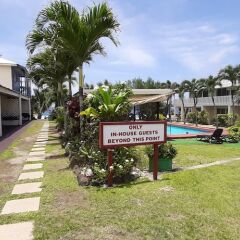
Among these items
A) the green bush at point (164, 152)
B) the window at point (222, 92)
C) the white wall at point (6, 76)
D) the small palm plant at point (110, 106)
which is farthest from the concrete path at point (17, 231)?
the window at point (222, 92)

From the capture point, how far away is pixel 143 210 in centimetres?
552

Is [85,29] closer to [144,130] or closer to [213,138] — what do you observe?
[144,130]

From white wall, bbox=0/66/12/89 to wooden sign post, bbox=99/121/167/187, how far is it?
86.8 ft

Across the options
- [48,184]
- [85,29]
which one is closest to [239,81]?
[85,29]

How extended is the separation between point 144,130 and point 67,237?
3416 millimetres

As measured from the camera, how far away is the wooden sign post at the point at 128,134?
7.04 m

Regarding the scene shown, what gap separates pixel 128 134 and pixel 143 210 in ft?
6.90

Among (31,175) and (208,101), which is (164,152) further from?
(208,101)

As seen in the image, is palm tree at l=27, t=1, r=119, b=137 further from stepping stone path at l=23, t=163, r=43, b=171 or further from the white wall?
the white wall

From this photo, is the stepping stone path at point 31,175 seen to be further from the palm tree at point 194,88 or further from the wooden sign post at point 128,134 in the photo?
the palm tree at point 194,88

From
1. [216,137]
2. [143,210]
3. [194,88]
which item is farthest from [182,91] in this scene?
[143,210]

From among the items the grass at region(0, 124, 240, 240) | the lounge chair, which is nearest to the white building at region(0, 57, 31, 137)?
the lounge chair

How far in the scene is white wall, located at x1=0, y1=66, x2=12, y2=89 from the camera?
31.7 m

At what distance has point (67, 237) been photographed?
4.54 metres
